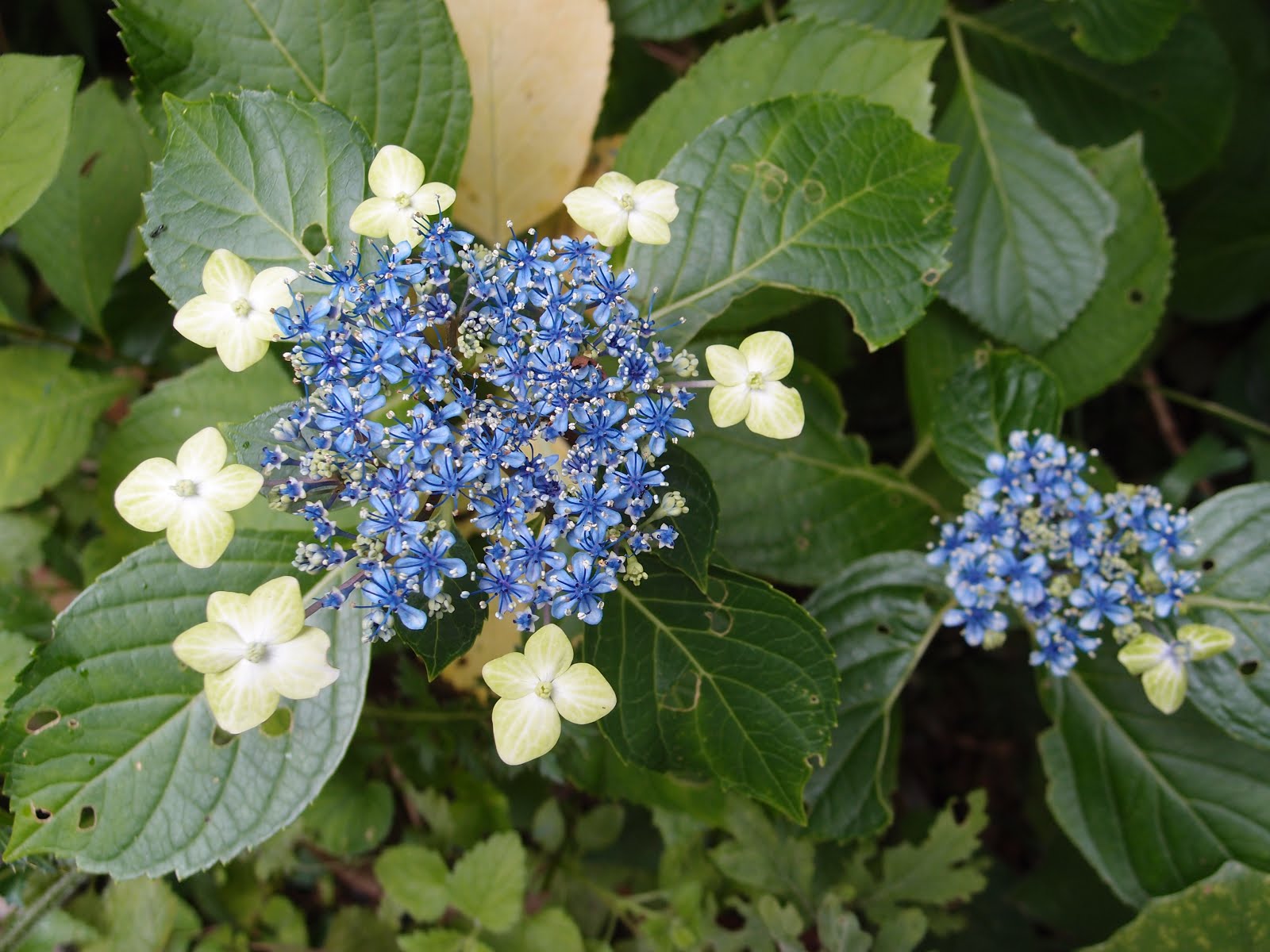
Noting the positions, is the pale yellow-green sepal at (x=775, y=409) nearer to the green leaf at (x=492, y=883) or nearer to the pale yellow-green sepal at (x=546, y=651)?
the pale yellow-green sepal at (x=546, y=651)

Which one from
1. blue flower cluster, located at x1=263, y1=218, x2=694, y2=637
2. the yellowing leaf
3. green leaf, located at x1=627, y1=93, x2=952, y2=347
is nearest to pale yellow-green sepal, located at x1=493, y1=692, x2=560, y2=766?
blue flower cluster, located at x1=263, y1=218, x2=694, y2=637

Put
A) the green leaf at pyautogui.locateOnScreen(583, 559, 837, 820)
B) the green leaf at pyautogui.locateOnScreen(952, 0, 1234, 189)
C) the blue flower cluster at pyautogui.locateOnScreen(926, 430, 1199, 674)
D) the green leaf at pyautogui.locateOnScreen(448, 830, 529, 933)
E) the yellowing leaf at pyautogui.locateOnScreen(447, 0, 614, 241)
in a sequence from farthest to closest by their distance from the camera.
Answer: the green leaf at pyautogui.locateOnScreen(952, 0, 1234, 189) → the yellowing leaf at pyautogui.locateOnScreen(447, 0, 614, 241) → the green leaf at pyautogui.locateOnScreen(448, 830, 529, 933) → the blue flower cluster at pyautogui.locateOnScreen(926, 430, 1199, 674) → the green leaf at pyautogui.locateOnScreen(583, 559, 837, 820)

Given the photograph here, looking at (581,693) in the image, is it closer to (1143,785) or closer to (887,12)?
(1143,785)

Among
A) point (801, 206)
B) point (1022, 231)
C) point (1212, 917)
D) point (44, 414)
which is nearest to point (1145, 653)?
point (1212, 917)

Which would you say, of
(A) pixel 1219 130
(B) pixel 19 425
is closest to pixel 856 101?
(A) pixel 1219 130

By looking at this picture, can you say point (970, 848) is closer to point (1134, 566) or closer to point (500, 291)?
point (1134, 566)

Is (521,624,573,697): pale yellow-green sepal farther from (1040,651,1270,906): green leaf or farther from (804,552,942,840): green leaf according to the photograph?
(1040,651,1270,906): green leaf
